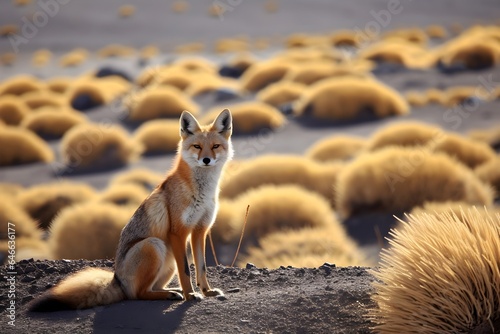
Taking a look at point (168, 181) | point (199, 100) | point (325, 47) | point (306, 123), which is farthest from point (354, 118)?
point (325, 47)

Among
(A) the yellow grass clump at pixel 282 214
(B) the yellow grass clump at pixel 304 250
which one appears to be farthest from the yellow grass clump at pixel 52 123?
(B) the yellow grass clump at pixel 304 250

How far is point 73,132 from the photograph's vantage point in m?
23.2

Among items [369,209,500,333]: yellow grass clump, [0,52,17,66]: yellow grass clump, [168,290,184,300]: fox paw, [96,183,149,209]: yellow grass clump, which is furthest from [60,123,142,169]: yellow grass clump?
[0,52,17,66]: yellow grass clump

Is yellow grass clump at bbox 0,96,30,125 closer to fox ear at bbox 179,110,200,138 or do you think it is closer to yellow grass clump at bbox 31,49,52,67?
yellow grass clump at bbox 31,49,52,67

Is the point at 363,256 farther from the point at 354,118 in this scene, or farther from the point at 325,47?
the point at 325,47

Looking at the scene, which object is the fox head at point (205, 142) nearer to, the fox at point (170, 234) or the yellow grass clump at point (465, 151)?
the fox at point (170, 234)

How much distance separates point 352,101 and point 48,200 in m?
13.0

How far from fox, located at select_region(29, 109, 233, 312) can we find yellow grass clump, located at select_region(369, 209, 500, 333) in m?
1.66

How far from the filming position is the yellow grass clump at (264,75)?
114ft

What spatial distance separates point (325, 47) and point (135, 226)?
47802mm

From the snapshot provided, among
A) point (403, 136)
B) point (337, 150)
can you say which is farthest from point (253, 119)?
point (403, 136)

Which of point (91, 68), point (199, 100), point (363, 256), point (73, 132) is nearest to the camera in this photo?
point (363, 256)

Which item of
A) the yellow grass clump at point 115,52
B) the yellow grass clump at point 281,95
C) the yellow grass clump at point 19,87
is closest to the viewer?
the yellow grass clump at point 281,95

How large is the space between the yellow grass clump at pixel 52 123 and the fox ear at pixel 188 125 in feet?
73.9
